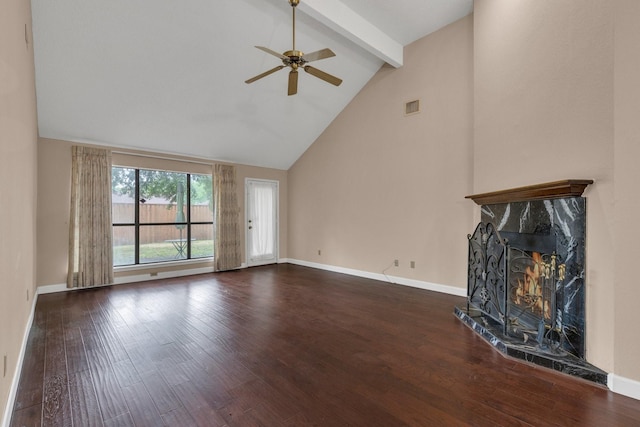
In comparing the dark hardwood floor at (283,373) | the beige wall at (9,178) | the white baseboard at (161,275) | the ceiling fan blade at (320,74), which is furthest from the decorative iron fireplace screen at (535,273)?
the white baseboard at (161,275)

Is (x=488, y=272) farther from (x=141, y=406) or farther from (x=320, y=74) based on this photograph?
(x=141, y=406)

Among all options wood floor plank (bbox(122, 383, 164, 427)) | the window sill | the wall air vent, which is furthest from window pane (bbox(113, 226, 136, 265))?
the wall air vent

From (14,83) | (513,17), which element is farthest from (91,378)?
(513,17)

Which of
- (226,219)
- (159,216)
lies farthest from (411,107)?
(159,216)

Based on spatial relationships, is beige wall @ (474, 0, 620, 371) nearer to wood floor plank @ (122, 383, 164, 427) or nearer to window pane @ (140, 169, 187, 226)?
wood floor plank @ (122, 383, 164, 427)

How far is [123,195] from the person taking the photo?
551cm

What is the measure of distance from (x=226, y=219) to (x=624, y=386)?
20.7 ft

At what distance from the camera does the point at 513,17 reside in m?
3.15

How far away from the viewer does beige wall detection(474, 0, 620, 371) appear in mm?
2146

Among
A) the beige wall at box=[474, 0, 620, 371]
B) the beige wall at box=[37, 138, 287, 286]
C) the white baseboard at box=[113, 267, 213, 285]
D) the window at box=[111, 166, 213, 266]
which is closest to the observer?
the beige wall at box=[474, 0, 620, 371]

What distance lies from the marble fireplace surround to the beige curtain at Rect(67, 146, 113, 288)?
5.76m

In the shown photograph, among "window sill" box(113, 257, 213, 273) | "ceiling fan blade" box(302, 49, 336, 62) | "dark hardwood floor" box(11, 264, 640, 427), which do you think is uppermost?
"ceiling fan blade" box(302, 49, 336, 62)

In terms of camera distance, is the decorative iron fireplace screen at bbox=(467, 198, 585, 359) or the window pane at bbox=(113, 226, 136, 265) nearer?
the decorative iron fireplace screen at bbox=(467, 198, 585, 359)

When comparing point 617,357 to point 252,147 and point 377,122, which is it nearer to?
point 377,122
